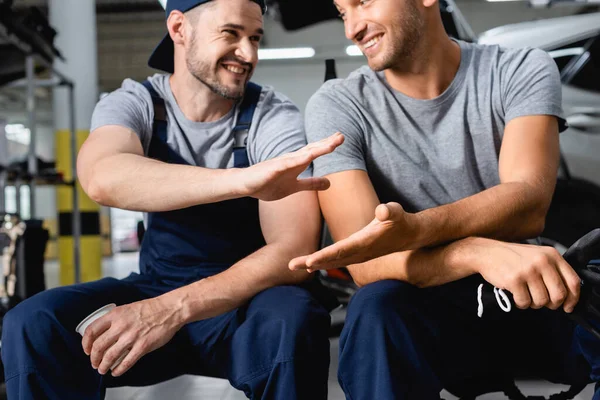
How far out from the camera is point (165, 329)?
1.20 meters

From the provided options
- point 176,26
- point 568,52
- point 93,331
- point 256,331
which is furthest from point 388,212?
point 568,52

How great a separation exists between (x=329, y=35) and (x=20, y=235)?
360 inches

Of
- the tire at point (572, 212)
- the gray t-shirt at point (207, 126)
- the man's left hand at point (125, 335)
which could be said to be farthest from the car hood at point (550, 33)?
the man's left hand at point (125, 335)

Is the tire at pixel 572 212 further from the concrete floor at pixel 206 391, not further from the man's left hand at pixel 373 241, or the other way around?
the man's left hand at pixel 373 241

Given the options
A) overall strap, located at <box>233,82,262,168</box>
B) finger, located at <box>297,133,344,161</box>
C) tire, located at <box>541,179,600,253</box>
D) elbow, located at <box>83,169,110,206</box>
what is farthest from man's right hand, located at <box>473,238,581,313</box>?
tire, located at <box>541,179,600,253</box>

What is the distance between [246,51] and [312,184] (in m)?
0.49

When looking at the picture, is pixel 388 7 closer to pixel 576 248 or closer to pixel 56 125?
pixel 576 248

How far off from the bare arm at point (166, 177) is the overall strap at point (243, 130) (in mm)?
227

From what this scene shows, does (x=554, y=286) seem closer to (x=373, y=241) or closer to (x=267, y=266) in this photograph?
(x=373, y=241)

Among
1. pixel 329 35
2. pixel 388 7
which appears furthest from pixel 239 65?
pixel 329 35

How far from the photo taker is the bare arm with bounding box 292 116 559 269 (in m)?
1.04

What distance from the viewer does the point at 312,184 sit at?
3.86 ft

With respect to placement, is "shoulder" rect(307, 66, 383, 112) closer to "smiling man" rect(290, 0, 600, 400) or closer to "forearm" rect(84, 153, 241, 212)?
"smiling man" rect(290, 0, 600, 400)

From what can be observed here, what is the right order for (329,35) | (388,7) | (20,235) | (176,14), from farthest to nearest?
(329,35)
(20,235)
(176,14)
(388,7)
